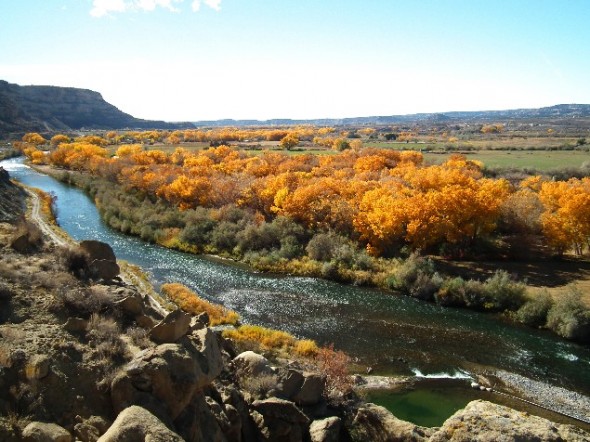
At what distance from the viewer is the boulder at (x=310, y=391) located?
17594mm

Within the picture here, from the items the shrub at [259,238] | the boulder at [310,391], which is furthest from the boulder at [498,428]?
the shrub at [259,238]

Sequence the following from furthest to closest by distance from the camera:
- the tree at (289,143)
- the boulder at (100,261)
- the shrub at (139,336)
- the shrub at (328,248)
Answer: the tree at (289,143), the shrub at (328,248), the boulder at (100,261), the shrub at (139,336)

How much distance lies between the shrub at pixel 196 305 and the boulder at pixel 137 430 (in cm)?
1802

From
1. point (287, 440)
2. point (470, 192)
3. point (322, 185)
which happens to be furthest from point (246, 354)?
point (322, 185)

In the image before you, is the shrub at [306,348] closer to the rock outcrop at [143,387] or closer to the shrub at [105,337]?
the rock outcrop at [143,387]

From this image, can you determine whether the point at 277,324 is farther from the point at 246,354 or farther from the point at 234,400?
the point at 234,400

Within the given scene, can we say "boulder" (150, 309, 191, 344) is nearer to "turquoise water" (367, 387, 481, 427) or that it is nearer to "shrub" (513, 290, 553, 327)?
"turquoise water" (367, 387, 481, 427)

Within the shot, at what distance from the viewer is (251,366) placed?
17.7 meters

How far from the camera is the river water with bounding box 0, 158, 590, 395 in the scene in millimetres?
26438

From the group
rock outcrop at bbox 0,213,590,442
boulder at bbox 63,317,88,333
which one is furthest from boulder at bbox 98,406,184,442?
boulder at bbox 63,317,88,333

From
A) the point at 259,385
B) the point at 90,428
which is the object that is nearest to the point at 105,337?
the point at 90,428

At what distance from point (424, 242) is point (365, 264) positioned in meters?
6.06

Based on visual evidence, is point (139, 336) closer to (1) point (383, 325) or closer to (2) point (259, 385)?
(2) point (259, 385)

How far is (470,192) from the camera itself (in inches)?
1673
